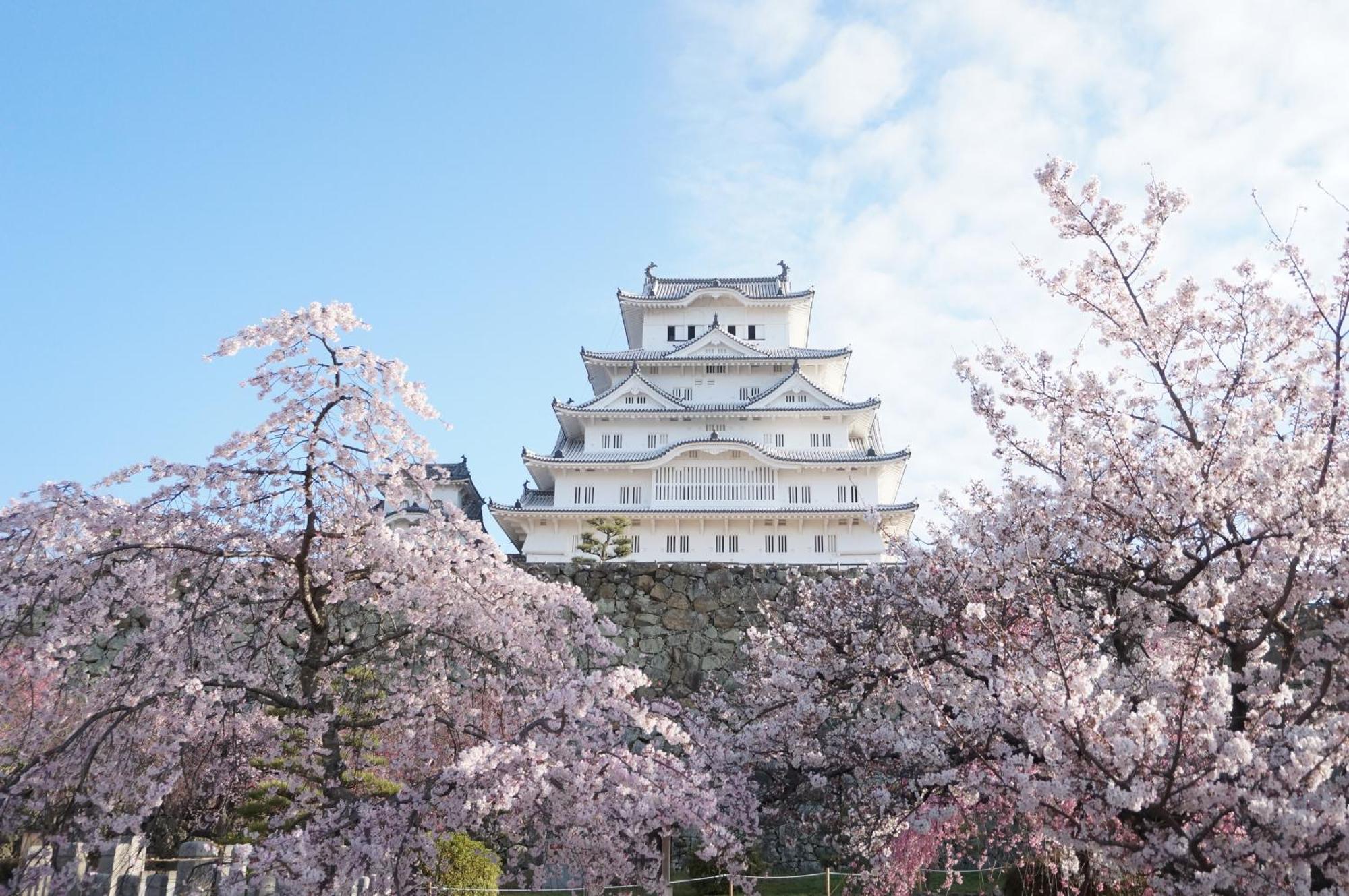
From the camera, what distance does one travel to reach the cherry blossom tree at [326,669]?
5539 millimetres

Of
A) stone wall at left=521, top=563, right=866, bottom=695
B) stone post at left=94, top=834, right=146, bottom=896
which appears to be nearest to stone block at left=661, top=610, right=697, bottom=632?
stone wall at left=521, top=563, right=866, bottom=695

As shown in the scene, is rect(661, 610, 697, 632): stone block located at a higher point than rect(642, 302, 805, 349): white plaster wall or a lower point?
lower

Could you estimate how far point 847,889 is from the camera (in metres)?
10.8

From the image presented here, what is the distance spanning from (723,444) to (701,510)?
211 centimetres

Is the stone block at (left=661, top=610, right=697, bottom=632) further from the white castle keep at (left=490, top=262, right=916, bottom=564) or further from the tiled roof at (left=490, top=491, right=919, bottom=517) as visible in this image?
the tiled roof at (left=490, top=491, right=919, bottom=517)

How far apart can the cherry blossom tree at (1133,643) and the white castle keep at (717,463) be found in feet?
57.9

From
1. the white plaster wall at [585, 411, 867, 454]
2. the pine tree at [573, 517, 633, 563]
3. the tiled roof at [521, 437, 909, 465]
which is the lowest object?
the pine tree at [573, 517, 633, 563]

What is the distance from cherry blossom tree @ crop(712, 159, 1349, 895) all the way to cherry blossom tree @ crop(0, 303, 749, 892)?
4.71 feet

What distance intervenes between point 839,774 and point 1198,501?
3.36 m

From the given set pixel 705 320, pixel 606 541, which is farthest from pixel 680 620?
pixel 705 320

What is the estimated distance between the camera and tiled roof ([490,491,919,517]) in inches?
1002

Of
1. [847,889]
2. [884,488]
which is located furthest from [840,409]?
[847,889]

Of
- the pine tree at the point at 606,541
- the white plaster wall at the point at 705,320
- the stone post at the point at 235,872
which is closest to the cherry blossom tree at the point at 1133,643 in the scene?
the stone post at the point at 235,872

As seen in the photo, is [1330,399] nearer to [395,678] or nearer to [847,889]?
[395,678]
